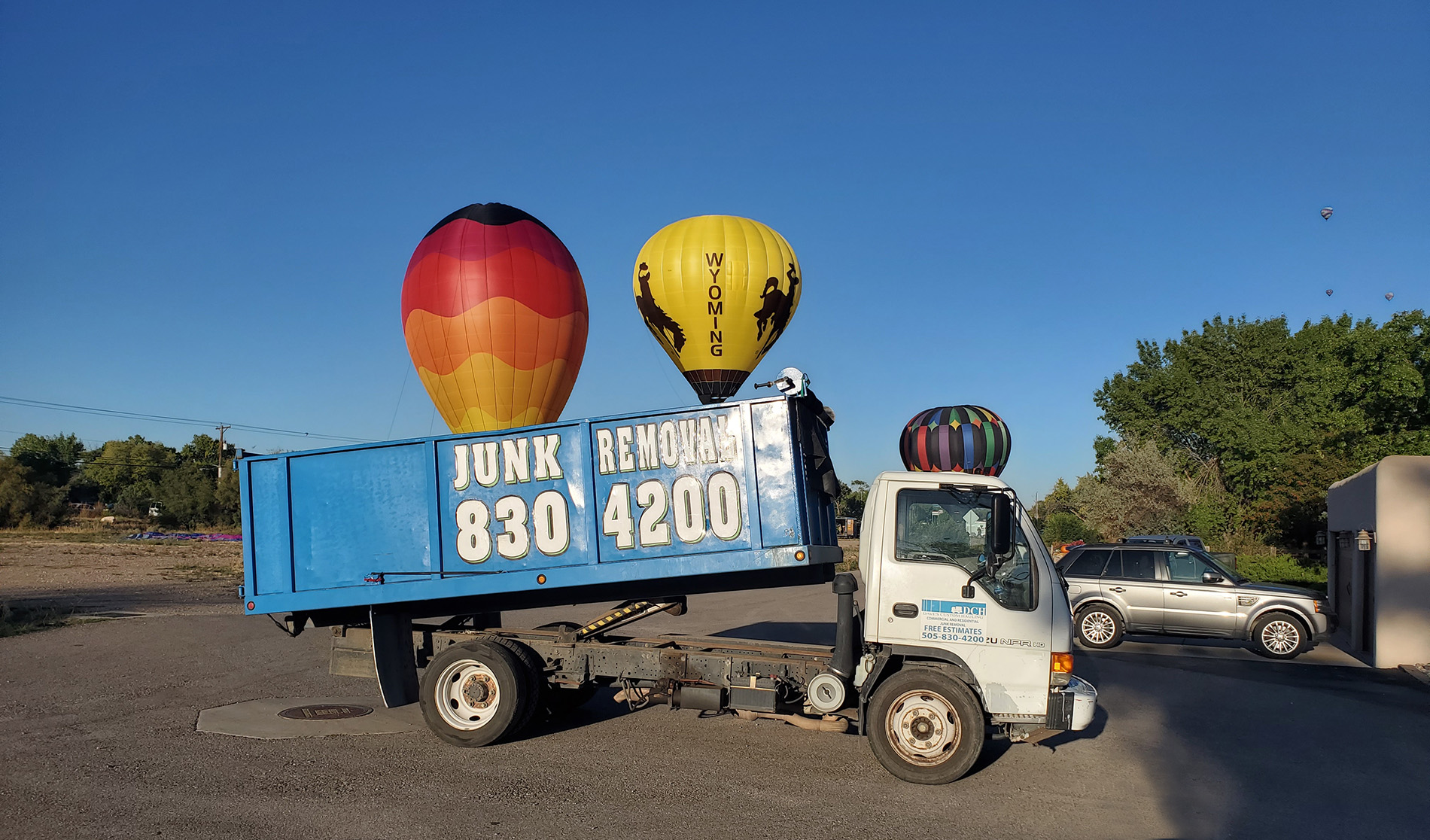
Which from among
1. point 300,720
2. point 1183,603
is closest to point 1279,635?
point 1183,603

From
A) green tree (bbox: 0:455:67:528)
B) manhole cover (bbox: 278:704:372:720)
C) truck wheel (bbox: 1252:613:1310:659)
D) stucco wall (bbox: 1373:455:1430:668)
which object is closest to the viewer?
manhole cover (bbox: 278:704:372:720)

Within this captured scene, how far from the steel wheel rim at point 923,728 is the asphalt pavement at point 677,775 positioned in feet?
0.85

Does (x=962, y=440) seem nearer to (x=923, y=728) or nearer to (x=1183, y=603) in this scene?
(x=1183, y=603)

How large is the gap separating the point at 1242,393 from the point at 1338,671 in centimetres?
5169

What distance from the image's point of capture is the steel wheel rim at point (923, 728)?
741cm

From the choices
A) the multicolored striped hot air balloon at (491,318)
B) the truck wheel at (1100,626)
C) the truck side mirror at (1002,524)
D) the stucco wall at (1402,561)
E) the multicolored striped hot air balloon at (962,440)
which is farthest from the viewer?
the multicolored striped hot air balloon at (962,440)

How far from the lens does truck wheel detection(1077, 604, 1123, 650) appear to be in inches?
619

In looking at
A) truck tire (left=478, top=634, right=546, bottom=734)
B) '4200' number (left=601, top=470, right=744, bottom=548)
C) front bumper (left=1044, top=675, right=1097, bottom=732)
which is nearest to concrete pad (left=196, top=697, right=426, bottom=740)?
truck tire (left=478, top=634, right=546, bottom=734)

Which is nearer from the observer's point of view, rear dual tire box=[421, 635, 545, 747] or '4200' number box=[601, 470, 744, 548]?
'4200' number box=[601, 470, 744, 548]

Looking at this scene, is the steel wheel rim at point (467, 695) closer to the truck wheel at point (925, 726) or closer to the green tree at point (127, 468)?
the truck wheel at point (925, 726)

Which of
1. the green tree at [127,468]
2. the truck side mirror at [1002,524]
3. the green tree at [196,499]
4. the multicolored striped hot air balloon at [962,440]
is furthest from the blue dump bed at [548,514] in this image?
the green tree at [127,468]

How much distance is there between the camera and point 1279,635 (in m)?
15.1

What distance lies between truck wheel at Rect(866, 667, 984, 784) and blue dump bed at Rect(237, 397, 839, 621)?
1266mm

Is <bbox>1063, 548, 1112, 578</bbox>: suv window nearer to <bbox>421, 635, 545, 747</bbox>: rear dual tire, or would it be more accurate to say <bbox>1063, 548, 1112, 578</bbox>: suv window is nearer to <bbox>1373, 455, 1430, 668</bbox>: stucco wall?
<bbox>1373, 455, 1430, 668</bbox>: stucco wall
